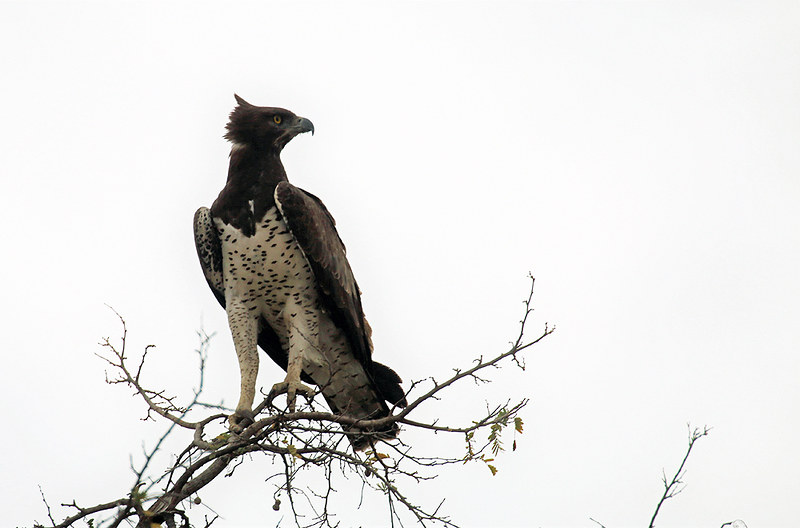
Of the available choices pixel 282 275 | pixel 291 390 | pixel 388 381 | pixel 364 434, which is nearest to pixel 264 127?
pixel 282 275

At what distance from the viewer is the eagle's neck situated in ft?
23.8

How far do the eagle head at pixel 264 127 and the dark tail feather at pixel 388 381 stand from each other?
6.51ft

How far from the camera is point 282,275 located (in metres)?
7.32

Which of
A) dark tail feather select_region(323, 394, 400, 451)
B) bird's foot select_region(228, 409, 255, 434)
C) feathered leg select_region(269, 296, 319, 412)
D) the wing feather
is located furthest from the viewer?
feathered leg select_region(269, 296, 319, 412)

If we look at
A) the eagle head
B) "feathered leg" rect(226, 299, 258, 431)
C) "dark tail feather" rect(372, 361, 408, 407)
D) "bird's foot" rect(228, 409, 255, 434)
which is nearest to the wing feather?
"dark tail feather" rect(372, 361, 408, 407)

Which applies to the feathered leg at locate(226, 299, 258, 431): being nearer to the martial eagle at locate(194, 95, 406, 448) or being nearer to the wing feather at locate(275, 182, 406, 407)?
the martial eagle at locate(194, 95, 406, 448)

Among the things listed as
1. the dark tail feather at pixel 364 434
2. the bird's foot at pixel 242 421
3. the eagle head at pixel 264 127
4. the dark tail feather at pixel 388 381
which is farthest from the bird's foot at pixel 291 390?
the eagle head at pixel 264 127

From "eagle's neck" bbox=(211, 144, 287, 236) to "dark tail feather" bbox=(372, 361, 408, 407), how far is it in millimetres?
1524

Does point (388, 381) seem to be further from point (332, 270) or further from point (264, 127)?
point (264, 127)

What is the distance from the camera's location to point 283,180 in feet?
24.6

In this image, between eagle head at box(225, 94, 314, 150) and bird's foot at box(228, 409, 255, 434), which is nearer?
bird's foot at box(228, 409, 255, 434)

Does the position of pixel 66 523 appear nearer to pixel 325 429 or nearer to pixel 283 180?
pixel 325 429

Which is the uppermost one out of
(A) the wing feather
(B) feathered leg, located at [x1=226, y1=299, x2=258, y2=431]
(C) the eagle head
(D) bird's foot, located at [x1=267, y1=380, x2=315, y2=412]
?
(C) the eagle head

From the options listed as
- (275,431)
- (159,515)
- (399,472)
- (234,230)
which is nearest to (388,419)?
(399,472)
